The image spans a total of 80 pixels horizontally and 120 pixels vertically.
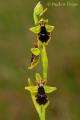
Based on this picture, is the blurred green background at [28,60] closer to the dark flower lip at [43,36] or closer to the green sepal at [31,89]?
the green sepal at [31,89]

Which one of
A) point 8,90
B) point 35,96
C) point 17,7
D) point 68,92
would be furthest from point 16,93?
point 35,96

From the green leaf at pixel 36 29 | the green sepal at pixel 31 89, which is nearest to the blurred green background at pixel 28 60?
the green sepal at pixel 31 89

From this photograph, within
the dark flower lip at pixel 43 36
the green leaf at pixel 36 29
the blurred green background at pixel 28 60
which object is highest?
the green leaf at pixel 36 29

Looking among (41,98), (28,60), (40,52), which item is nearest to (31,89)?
(41,98)

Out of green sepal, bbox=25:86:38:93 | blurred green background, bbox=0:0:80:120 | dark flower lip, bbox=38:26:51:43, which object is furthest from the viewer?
blurred green background, bbox=0:0:80:120

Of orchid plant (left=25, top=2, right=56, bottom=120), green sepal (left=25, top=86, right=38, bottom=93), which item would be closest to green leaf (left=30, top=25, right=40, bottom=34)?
orchid plant (left=25, top=2, right=56, bottom=120)

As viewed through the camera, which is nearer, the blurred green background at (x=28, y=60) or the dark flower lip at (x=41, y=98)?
the dark flower lip at (x=41, y=98)

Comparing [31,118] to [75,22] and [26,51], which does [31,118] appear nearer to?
[26,51]

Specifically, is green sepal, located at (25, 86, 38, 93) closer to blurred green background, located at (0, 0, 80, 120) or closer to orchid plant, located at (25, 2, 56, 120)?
orchid plant, located at (25, 2, 56, 120)
